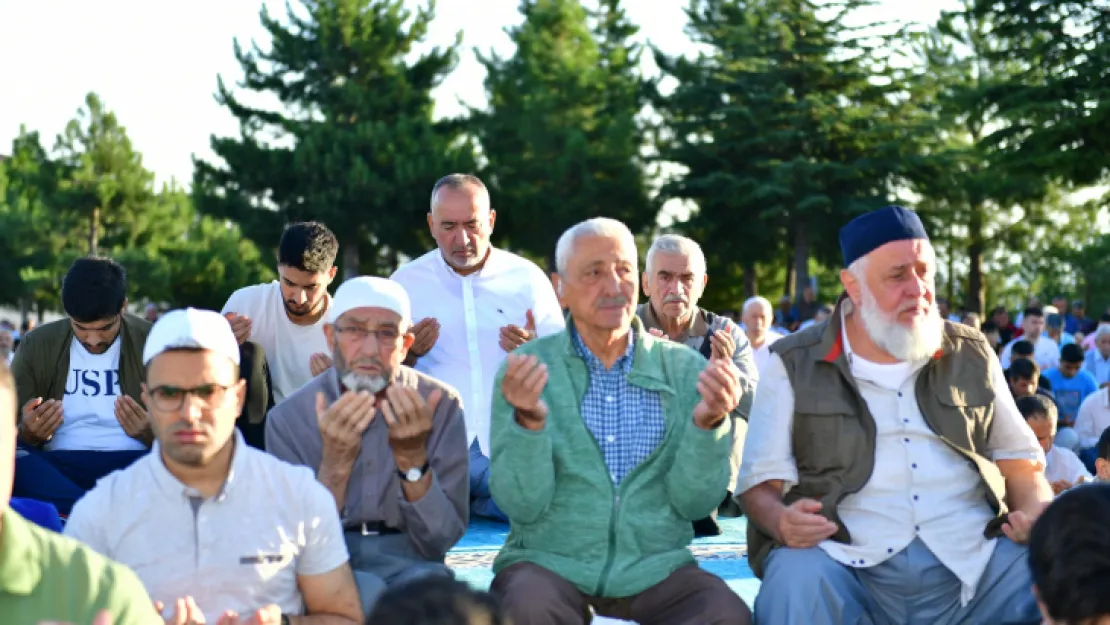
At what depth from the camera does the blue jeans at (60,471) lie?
5.05 meters

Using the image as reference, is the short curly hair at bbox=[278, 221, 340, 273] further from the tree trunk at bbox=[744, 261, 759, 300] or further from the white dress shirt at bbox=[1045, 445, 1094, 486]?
the tree trunk at bbox=[744, 261, 759, 300]

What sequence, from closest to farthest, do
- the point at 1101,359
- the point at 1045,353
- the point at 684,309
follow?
1. the point at 684,309
2. the point at 1101,359
3. the point at 1045,353

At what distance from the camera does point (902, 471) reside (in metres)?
3.84

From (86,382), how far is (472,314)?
192 cm

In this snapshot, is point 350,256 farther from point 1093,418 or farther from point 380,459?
point 380,459

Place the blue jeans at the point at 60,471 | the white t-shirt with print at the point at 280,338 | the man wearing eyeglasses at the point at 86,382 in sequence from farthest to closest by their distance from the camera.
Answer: the white t-shirt with print at the point at 280,338 → the man wearing eyeglasses at the point at 86,382 → the blue jeans at the point at 60,471

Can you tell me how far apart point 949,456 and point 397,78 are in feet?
99.6

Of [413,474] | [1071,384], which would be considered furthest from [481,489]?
[1071,384]

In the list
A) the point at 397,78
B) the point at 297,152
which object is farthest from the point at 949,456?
the point at 397,78

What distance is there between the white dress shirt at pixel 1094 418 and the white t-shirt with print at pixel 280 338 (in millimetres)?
5670

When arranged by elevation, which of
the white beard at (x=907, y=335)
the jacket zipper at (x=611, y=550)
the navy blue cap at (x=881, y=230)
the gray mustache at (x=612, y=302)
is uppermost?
the navy blue cap at (x=881, y=230)

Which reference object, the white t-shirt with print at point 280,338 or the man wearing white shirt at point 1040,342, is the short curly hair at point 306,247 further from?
the man wearing white shirt at point 1040,342

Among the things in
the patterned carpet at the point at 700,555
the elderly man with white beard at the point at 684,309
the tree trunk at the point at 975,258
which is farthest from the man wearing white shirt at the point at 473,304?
the tree trunk at the point at 975,258

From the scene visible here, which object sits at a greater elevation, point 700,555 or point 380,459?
point 380,459
